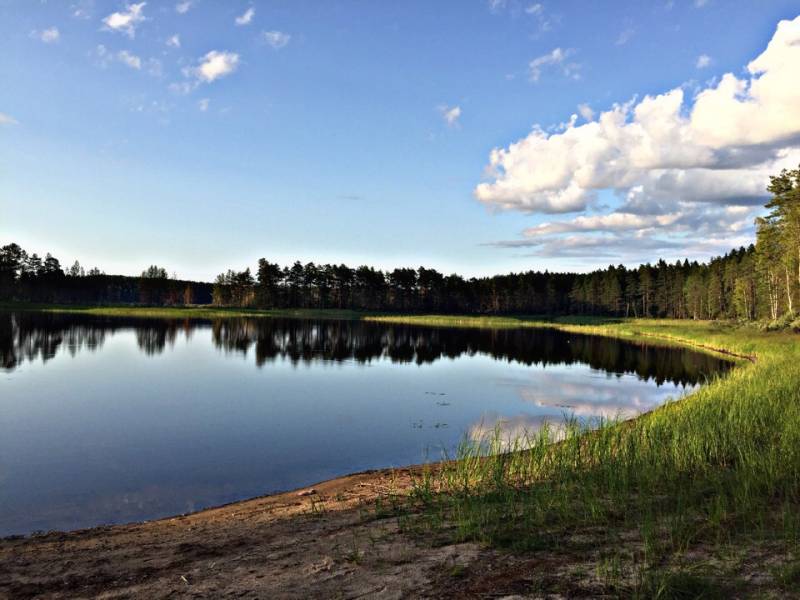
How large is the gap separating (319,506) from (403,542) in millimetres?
3843

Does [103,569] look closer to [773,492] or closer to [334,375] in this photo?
[773,492]

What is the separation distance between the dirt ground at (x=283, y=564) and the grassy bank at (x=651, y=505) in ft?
1.43

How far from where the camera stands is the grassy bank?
252 inches

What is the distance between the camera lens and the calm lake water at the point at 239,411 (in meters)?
14.5

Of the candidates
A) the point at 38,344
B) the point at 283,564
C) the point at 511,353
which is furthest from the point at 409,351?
the point at 283,564

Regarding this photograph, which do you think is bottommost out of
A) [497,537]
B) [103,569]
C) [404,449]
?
[404,449]

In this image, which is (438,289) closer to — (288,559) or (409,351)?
(409,351)

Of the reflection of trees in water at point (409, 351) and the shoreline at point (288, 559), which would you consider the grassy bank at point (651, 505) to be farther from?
the reflection of trees in water at point (409, 351)

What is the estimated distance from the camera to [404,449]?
19156mm

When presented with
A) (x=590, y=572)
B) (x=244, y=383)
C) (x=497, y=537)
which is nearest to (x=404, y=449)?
(x=497, y=537)

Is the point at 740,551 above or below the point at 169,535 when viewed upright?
above

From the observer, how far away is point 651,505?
8711 millimetres

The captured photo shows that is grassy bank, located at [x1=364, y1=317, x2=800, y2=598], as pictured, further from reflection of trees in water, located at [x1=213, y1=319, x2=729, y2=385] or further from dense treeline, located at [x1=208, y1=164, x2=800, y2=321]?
dense treeline, located at [x1=208, y1=164, x2=800, y2=321]

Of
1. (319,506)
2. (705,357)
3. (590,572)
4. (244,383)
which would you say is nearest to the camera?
(590,572)
